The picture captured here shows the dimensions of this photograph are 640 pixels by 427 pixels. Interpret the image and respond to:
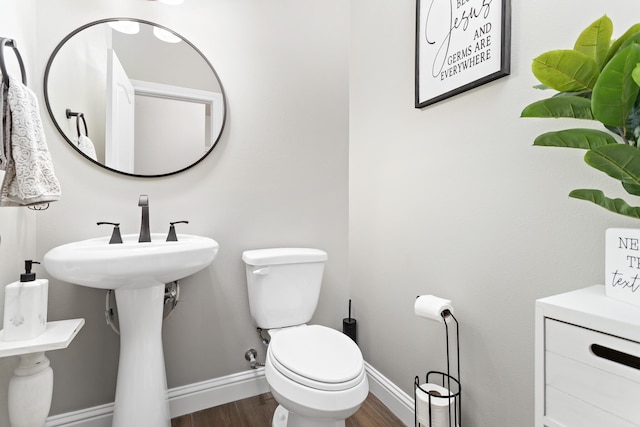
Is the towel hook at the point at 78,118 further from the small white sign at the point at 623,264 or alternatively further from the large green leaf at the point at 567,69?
the small white sign at the point at 623,264

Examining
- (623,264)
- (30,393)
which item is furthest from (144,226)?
A: (623,264)

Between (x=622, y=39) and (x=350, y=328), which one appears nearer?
(x=622, y=39)

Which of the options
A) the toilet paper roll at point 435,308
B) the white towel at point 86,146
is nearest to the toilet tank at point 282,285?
Result: the toilet paper roll at point 435,308

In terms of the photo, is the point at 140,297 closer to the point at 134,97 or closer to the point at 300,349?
the point at 300,349

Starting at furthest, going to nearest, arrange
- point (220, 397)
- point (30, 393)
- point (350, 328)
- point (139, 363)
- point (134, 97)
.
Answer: point (350, 328) < point (220, 397) < point (134, 97) < point (139, 363) < point (30, 393)

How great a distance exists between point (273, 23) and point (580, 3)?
4.57 feet

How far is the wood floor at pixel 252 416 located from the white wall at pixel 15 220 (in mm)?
706

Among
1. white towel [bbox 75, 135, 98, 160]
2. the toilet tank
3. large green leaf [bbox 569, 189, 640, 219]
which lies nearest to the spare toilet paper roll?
the toilet tank

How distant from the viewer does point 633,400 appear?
592 millimetres

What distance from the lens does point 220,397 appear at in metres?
1.65

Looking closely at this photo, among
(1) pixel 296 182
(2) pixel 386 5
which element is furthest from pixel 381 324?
(2) pixel 386 5

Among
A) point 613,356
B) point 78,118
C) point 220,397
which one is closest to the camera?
point 613,356

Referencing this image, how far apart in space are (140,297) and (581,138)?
1.47m

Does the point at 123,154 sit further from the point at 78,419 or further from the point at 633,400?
the point at 633,400
